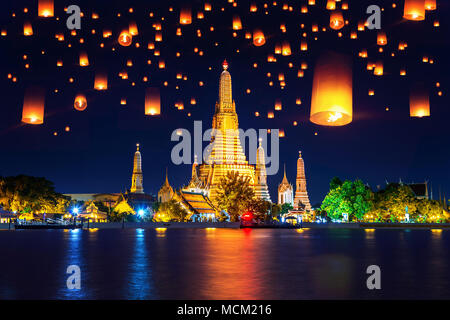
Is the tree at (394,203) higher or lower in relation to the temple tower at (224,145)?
lower

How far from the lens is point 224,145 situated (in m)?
118

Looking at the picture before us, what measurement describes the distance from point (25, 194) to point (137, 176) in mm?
80473

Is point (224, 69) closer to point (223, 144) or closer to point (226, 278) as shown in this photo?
point (223, 144)

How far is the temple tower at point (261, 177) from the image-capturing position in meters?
130

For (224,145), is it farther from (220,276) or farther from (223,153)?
(220,276)

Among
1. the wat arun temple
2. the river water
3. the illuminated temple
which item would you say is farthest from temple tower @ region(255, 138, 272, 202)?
the river water

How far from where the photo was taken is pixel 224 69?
123438 millimetres

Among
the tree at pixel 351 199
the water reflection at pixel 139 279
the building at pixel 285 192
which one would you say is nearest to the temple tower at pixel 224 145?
the tree at pixel 351 199

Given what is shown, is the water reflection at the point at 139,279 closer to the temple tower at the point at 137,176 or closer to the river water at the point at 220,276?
the river water at the point at 220,276

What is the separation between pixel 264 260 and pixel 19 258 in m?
9.72

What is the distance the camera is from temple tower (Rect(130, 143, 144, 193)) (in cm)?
15300

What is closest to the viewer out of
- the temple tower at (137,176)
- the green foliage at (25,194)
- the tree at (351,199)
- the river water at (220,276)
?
the river water at (220,276)

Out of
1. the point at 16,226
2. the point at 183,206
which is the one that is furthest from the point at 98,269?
the point at 183,206

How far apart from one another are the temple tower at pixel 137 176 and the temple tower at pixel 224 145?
35.9 metres
